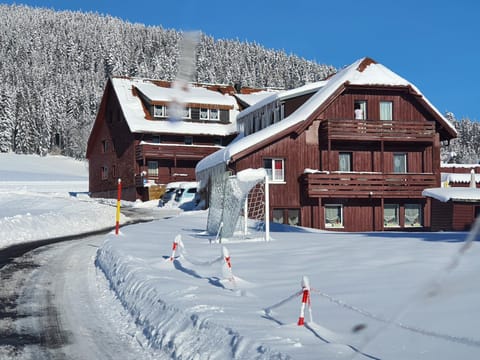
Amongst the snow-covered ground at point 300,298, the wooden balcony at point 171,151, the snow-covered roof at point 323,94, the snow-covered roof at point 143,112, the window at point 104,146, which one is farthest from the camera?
the window at point 104,146

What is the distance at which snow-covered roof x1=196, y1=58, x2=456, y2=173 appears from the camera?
31417mm

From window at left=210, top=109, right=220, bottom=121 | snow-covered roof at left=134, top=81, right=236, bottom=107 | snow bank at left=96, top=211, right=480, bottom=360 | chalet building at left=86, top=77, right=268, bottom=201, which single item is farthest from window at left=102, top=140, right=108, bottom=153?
snow bank at left=96, top=211, right=480, bottom=360

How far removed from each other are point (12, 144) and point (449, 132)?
309 ft

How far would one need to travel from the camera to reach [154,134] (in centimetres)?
4788

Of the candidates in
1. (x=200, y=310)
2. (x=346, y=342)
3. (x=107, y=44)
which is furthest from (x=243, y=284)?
(x=107, y=44)

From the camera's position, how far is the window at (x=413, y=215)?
33.7 meters

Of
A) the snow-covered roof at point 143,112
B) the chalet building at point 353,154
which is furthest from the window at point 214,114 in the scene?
the chalet building at point 353,154

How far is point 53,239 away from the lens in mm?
20172

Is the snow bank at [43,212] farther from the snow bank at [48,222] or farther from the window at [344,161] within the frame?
the window at [344,161]

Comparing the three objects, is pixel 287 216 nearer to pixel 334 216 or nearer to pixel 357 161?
pixel 334 216

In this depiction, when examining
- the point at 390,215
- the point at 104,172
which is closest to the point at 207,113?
the point at 104,172

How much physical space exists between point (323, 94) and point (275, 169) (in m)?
5.10

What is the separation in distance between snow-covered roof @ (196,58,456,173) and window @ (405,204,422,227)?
5.74 m

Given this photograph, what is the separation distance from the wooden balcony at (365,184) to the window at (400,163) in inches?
67.4
